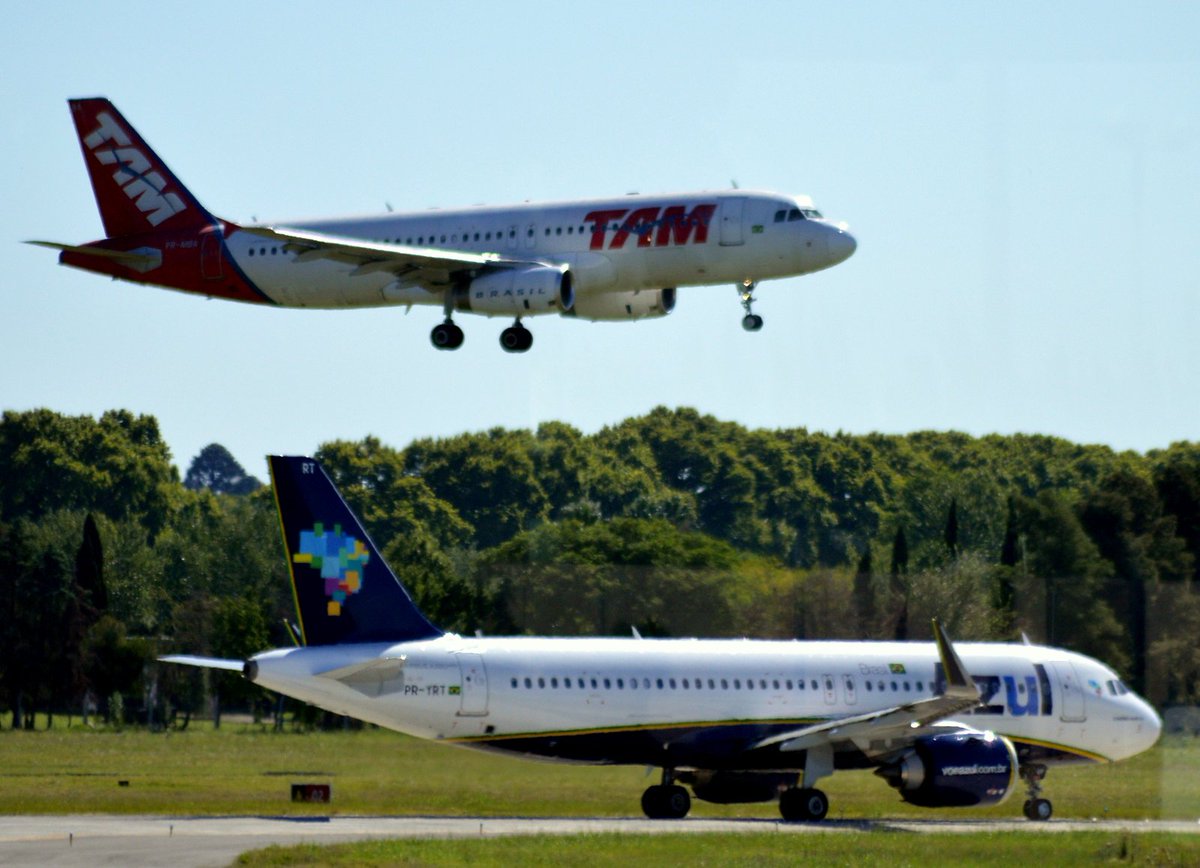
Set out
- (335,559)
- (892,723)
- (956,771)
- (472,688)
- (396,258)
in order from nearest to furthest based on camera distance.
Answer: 1. (472,688)
2. (335,559)
3. (956,771)
4. (892,723)
5. (396,258)

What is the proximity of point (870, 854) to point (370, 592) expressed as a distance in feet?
35.7

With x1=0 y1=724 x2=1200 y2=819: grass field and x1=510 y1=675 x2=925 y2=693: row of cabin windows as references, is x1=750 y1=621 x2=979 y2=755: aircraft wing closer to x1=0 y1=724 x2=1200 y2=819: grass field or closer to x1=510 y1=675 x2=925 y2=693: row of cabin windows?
x1=510 y1=675 x2=925 y2=693: row of cabin windows

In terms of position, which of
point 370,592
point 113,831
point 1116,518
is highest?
point 1116,518

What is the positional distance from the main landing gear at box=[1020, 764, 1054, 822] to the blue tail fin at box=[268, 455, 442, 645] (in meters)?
12.6

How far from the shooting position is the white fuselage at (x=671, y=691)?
38406 millimetres

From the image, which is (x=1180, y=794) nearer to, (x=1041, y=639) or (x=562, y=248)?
(x=562, y=248)

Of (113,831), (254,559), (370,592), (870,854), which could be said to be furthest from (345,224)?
(254,559)

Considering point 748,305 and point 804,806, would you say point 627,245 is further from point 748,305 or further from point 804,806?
point 804,806

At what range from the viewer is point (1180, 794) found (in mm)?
46312

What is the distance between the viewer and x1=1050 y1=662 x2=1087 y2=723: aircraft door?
43812 mm

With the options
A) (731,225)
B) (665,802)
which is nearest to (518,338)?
(731,225)

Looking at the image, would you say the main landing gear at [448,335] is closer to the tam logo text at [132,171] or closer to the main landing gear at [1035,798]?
the tam logo text at [132,171]

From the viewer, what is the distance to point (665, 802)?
4047 cm

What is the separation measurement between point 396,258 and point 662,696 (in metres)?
13.1
